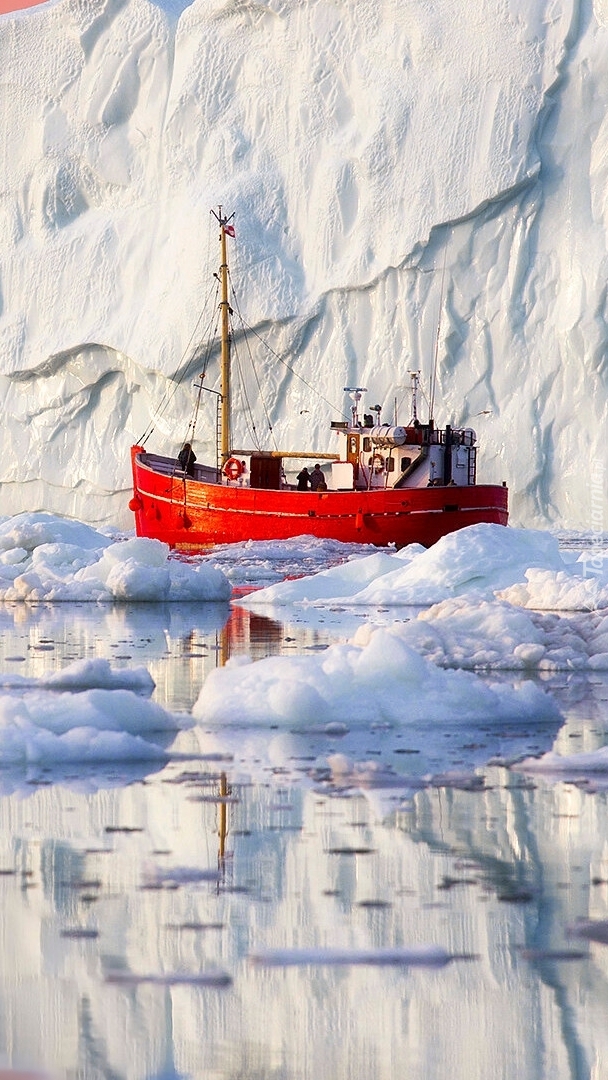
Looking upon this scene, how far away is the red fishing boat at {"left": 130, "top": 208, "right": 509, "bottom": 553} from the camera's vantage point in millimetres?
23391

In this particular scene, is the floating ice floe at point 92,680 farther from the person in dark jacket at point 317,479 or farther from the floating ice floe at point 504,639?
the person in dark jacket at point 317,479

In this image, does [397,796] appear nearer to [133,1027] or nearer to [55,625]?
[133,1027]

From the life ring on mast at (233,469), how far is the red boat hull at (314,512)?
572 mm

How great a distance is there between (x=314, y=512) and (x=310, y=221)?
8.02 meters

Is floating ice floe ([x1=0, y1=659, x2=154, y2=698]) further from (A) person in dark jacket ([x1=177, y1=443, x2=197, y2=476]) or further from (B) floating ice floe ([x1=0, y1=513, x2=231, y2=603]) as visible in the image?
(A) person in dark jacket ([x1=177, y1=443, x2=197, y2=476])

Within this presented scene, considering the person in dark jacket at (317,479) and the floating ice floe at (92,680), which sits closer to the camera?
the floating ice floe at (92,680)

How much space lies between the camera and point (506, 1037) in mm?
2373

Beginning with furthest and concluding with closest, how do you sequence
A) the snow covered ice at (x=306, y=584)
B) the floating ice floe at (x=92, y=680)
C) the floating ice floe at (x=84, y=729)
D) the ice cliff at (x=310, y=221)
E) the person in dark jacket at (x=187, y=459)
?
the ice cliff at (x=310, y=221), the person in dark jacket at (x=187, y=459), the floating ice floe at (x=92, y=680), the floating ice floe at (x=84, y=729), the snow covered ice at (x=306, y=584)

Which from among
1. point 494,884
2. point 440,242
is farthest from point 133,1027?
point 440,242

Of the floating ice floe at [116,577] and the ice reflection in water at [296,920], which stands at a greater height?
→ the floating ice floe at [116,577]

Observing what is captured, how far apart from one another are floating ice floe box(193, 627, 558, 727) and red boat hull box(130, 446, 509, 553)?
16730mm

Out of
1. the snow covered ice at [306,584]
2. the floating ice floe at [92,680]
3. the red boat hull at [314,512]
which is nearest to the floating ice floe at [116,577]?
the snow covered ice at [306,584]

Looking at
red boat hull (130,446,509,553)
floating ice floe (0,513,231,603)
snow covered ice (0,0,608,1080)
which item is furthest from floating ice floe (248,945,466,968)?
red boat hull (130,446,509,553)

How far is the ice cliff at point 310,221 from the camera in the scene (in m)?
27.6
